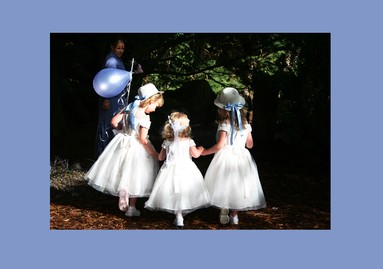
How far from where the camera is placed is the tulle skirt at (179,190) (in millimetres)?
6027

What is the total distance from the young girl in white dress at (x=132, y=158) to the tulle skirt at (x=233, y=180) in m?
0.64

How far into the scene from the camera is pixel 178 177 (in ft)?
19.8

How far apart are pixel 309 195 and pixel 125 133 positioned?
206cm

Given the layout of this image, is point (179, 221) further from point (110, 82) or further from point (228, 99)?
point (110, 82)

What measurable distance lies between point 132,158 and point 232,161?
3.19 ft

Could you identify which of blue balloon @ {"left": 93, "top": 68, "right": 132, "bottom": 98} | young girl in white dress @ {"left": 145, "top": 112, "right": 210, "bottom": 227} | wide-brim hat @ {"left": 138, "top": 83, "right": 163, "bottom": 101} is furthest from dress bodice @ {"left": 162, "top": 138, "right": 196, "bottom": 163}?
blue balloon @ {"left": 93, "top": 68, "right": 132, "bottom": 98}

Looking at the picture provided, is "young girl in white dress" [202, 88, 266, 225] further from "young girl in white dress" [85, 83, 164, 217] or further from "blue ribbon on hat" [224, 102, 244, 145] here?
"young girl in white dress" [85, 83, 164, 217]

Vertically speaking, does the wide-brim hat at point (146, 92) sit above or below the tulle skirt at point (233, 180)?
above

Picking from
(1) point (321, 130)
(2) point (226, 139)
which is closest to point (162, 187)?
(2) point (226, 139)

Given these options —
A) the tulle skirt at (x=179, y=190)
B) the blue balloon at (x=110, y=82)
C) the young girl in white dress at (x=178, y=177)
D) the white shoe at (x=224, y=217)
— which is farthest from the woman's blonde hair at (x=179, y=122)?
the white shoe at (x=224, y=217)

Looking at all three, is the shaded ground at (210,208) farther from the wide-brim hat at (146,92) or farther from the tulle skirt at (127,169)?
the wide-brim hat at (146,92)

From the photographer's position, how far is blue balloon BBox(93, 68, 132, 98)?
634 cm

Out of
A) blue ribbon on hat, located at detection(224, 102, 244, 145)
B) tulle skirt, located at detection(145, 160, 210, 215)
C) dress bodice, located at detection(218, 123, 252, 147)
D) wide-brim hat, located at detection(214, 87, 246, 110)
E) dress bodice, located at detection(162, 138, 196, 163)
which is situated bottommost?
tulle skirt, located at detection(145, 160, 210, 215)

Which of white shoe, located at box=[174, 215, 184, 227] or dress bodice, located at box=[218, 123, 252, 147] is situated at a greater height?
dress bodice, located at box=[218, 123, 252, 147]
